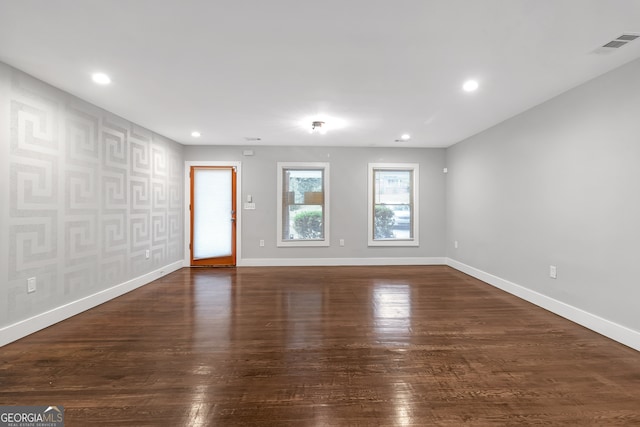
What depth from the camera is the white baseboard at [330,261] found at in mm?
5840

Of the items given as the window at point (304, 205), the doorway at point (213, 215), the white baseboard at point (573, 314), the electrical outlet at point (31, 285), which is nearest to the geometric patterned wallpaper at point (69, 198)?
the electrical outlet at point (31, 285)

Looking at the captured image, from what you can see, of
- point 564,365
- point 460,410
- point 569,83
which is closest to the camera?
point 460,410

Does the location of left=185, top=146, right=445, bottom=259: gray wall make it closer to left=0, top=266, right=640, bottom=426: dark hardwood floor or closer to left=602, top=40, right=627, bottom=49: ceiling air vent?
left=0, top=266, right=640, bottom=426: dark hardwood floor

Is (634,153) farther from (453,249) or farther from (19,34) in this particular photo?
(19,34)

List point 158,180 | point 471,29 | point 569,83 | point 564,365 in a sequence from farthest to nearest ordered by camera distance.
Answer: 1. point 158,180
2. point 569,83
3. point 564,365
4. point 471,29

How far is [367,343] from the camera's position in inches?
99.2

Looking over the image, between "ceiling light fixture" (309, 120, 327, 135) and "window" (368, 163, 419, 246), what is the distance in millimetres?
1806

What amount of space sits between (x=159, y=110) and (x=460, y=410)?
4.35 meters

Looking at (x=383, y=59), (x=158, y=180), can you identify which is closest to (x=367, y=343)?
(x=383, y=59)

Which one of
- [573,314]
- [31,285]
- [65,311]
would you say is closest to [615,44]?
[573,314]

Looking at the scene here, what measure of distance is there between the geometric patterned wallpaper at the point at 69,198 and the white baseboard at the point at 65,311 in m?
0.06

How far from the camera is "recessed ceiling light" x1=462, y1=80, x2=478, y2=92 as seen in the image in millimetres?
2896

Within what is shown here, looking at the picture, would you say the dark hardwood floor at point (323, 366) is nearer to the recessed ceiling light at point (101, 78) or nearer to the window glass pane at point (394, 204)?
the recessed ceiling light at point (101, 78)

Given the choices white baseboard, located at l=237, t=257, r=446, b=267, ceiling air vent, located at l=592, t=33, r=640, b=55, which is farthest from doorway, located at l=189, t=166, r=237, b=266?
ceiling air vent, located at l=592, t=33, r=640, b=55
